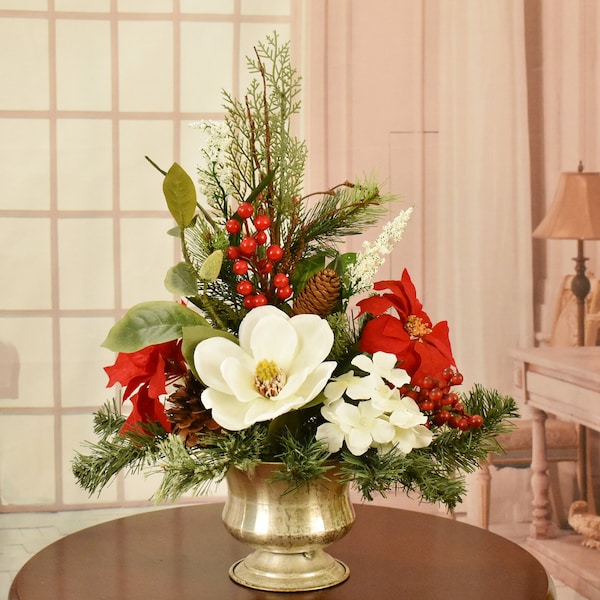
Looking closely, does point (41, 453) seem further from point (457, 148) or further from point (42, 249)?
point (457, 148)

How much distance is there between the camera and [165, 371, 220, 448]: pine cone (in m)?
1.16

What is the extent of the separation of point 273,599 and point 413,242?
61.9 inches

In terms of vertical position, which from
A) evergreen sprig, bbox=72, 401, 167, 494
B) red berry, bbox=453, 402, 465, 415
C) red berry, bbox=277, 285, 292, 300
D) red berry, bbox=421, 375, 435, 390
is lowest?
evergreen sprig, bbox=72, 401, 167, 494

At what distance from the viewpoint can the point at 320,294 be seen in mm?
1161

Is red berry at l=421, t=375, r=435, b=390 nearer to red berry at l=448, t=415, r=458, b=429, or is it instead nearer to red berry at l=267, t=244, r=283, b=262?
red berry at l=448, t=415, r=458, b=429

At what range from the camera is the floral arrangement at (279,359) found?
1111 millimetres

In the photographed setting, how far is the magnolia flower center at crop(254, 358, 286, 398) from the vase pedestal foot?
24 cm

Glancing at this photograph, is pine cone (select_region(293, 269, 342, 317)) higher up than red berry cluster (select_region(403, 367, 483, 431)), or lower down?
higher up

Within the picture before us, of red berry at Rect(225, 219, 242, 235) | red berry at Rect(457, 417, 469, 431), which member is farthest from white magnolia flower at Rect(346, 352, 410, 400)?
red berry at Rect(225, 219, 242, 235)

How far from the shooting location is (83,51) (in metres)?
2.60

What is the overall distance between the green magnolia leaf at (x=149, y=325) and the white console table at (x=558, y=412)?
160 cm

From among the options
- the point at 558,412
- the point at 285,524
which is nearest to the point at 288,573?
the point at 285,524

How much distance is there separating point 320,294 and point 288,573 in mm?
353

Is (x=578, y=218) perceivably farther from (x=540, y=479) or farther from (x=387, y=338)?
(x=387, y=338)
